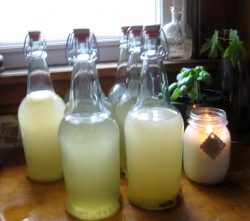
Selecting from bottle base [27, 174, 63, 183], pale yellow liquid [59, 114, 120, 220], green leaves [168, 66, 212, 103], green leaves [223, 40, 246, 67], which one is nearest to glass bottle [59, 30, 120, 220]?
pale yellow liquid [59, 114, 120, 220]

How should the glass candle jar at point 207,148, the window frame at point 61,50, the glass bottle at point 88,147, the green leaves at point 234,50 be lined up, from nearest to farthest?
the glass bottle at point 88,147 < the glass candle jar at point 207,148 < the green leaves at point 234,50 < the window frame at point 61,50

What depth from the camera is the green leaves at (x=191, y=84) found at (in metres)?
0.77

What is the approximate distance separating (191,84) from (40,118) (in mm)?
313

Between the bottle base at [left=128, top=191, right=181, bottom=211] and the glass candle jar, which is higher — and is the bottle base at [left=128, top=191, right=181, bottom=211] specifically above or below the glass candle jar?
below

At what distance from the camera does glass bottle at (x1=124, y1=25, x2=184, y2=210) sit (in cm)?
59

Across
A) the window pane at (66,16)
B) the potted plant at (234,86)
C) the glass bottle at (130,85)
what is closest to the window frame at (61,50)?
the window pane at (66,16)

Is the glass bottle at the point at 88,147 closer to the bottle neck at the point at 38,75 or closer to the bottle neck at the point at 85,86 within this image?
the bottle neck at the point at 85,86

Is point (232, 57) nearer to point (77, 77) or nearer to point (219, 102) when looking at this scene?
point (219, 102)

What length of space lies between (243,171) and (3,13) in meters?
0.70

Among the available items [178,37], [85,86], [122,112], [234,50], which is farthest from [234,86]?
[85,86]

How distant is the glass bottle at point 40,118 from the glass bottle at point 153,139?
0.54 ft

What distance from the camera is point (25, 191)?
2.27 feet

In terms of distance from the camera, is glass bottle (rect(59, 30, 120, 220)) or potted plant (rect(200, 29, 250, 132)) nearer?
glass bottle (rect(59, 30, 120, 220))

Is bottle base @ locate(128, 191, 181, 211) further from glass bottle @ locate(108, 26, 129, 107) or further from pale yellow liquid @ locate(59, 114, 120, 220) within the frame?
glass bottle @ locate(108, 26, 129, 107)
